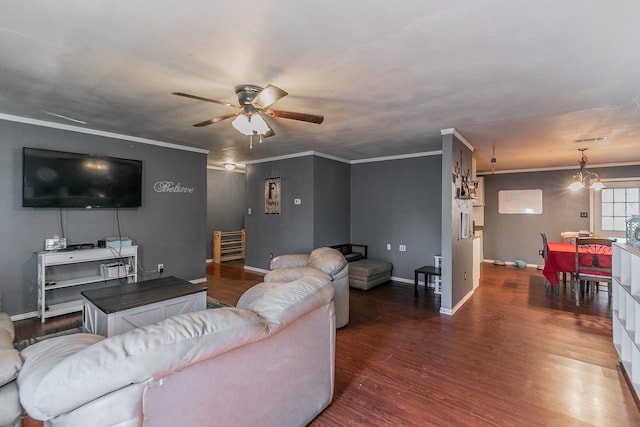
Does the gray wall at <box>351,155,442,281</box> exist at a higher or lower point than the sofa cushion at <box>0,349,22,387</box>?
higher

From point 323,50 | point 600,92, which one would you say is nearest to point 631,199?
point 600,92

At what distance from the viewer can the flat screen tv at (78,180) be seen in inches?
143

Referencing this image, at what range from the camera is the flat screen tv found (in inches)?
143

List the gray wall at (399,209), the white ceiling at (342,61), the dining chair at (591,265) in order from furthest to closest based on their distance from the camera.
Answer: the gray wall at (399,209) → the dining chair at (591,265) → the white ceiling at (342,61)

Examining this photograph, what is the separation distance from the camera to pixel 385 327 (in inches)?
139

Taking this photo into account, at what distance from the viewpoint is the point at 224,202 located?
827cm

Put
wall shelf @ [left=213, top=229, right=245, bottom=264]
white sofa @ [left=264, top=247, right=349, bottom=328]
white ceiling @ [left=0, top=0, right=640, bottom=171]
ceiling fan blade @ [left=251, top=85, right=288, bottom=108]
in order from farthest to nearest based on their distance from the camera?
wall shelf @ [left=213, top=229, right=245, bottom=264] → white sofa @ [left=264, top=247, right=349, bottom=328] → ceiling fan blade @ [left=251, top=85, right=288, bottom=108] → white ceiling @ [left=0, top=0, right=640, bottom=171]

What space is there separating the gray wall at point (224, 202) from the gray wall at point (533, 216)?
677cm

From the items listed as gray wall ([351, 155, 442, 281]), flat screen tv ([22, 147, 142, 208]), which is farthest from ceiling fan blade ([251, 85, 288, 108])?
gray wall ([351, 155, 442, 281])

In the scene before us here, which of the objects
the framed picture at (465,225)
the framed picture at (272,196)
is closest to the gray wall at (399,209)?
the framed picture at (465,225)

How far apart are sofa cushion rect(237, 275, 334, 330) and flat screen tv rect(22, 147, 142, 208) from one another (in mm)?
3634

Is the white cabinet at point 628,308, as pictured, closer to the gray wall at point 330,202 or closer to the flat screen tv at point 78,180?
the gray wall at point 330,202

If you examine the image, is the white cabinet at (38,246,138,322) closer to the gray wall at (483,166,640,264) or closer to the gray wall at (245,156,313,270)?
the gray wall at (245,156,313,270)

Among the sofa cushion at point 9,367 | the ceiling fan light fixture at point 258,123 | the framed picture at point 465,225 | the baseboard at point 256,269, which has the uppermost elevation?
the ceiling fan light fixture at point 258,123
